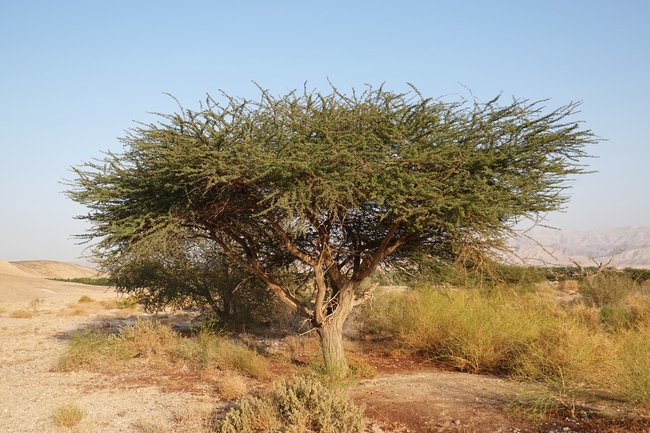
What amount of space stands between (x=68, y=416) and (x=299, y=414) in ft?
11.8

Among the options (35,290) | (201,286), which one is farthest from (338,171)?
(35,290)

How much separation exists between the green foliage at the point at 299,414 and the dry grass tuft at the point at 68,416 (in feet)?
7.71

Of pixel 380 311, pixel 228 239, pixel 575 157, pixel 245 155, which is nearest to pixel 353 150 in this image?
pixel 245 155

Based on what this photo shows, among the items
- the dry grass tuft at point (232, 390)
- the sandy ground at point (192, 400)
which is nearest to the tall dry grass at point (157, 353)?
the sandy ground at point (192, 400)

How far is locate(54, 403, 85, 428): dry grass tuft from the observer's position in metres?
7.73

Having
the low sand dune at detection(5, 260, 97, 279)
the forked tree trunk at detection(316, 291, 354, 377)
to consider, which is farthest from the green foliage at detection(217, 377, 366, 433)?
the low sand dune at detection(5, 260, 97, 279)

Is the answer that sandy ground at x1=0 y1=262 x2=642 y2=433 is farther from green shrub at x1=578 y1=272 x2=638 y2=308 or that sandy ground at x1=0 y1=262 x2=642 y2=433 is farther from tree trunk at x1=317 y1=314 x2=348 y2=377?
green shrub at x1=578 y1=272 x2=638 y2=308

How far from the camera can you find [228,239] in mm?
13594

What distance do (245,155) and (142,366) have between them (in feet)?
20.1

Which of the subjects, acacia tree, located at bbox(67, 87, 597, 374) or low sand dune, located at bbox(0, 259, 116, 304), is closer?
acacia tree, located at bbox(67, 87, 597, 374)

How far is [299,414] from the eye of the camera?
6.88 metres

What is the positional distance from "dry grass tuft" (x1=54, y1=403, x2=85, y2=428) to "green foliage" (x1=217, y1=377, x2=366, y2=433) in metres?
2.35

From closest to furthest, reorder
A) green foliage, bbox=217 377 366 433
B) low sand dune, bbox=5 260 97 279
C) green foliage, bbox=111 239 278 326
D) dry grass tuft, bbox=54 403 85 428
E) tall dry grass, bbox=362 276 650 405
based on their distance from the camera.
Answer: green foliage, bbox=217 377 366 433 < dry grass tuft, bbox=54 403 85 428 < tall dry grass, bbox=362 276 650 405 < green foliage, bbox=111 239 278 326 < low sand dune, bbox=5 260 97 279

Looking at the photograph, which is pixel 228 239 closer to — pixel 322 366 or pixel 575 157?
pixel 322 366
